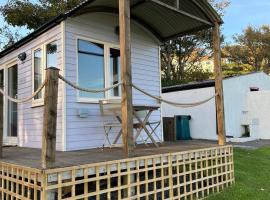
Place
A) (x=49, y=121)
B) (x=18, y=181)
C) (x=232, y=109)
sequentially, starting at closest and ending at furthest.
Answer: (x=49, y=121), (x=18, y=181), (x=232, y=109)

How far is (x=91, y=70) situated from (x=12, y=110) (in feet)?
9.69

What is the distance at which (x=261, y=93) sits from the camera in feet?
49.9

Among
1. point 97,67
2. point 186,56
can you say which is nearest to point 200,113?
point 97,67

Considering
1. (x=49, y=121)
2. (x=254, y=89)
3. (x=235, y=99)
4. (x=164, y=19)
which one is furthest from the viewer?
(x=254, y=89)

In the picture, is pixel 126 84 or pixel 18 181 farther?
pixel 126 84

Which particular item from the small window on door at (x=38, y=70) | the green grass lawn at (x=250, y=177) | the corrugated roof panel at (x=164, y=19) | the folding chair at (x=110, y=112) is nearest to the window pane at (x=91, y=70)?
the folding chair at (x=110, y=112)

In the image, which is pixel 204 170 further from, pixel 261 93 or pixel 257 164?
pixel 261 93

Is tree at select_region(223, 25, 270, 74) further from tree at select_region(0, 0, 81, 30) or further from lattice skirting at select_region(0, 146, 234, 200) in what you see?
lattice skirting at select_region(0, 146, 234, 200)

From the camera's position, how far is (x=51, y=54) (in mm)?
7070

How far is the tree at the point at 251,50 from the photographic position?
3375cm

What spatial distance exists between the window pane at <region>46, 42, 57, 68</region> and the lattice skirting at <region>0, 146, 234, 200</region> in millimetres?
2642

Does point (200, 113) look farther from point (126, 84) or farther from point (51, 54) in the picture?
point (126, 84)

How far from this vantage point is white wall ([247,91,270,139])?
1480 cm

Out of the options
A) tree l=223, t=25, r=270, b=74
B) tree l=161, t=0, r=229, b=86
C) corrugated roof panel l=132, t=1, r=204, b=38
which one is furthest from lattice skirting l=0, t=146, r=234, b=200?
tree l=223, t=25, r=270, b=74
